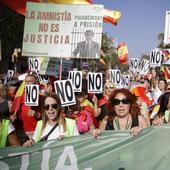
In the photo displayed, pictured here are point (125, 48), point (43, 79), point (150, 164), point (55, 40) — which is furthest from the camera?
point (125, 48)

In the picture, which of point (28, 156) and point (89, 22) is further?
point (89, 22)

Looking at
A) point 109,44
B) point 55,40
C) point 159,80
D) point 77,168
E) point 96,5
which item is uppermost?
point 109,44

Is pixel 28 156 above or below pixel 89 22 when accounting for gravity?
below

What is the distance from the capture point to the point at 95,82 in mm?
8820

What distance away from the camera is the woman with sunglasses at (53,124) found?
5387 millimetres

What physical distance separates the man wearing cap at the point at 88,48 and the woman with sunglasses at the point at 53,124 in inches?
144

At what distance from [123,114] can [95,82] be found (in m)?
3.40

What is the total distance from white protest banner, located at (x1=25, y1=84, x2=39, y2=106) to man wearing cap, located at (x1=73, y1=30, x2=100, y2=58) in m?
1.06

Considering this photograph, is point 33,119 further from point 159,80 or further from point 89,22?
point 159,80

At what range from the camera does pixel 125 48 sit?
73.9ft

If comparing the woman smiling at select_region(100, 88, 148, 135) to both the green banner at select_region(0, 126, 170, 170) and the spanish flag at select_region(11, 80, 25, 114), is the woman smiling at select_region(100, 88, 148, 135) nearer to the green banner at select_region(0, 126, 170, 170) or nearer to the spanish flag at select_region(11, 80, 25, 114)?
the green banner at select_region(0, 126, 170, 170)

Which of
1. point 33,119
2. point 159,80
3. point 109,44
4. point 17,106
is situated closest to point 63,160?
point 33,119

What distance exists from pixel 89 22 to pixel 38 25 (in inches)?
36.1

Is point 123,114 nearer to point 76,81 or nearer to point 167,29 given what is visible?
point 76,81
